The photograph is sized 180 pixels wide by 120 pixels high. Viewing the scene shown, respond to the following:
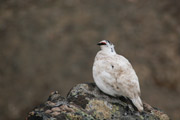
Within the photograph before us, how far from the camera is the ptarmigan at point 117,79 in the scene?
411 centimetres

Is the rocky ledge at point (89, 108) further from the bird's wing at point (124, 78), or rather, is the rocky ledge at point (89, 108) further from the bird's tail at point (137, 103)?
the bird's wing at point (124, 78)

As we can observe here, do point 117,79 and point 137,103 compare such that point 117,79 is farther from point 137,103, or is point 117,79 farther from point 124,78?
point 137,103

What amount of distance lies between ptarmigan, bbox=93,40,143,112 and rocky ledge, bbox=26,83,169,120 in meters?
0.15

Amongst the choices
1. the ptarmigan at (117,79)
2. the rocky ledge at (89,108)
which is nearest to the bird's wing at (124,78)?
the ptarmigan at (117,79)

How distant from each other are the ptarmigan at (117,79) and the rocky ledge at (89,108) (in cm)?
15

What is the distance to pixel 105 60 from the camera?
4.35m

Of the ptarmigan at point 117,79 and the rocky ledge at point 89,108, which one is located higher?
the ptarmigan at point 117,79

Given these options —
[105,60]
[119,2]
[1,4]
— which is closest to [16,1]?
[1,4]

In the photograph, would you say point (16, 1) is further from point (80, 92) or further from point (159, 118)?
point (159, 118)

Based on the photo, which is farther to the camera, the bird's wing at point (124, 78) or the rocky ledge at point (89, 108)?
the bird's wing at point (124, 78)

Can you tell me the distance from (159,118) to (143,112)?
341 millimetres

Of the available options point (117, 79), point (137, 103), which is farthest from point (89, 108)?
point (137, 103)

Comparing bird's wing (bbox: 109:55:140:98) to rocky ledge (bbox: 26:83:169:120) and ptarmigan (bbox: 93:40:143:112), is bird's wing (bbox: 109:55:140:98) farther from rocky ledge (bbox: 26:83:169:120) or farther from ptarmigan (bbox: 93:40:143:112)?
rocky ledge (bbox: 26:83:169:120)

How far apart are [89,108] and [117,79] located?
68 cm
